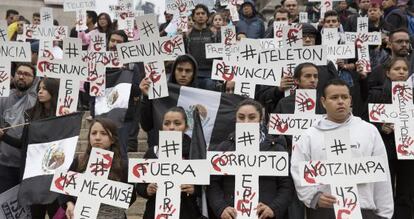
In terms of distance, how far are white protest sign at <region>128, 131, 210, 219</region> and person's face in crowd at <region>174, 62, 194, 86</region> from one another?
66.1 inches

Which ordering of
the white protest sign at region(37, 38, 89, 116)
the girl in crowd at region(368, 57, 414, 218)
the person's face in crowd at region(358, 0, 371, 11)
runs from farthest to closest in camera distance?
the person's face in crowd at region(358, 0, 371, 11), the white protest sign at region(37, 38, 89, 116), the girl in crowd at region(368, 57, 414, 218)

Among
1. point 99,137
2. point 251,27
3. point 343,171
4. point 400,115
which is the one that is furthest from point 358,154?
point 251,27

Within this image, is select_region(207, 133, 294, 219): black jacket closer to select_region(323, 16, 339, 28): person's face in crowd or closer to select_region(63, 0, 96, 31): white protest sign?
select_region(323, 16, 339, 28): person's face in crowd

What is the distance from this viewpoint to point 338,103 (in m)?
5.18

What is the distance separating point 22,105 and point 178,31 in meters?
5.01

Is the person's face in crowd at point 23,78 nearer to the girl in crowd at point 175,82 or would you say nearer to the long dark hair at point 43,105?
the long dark hair at point 43,105

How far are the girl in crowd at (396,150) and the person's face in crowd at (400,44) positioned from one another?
94 cm

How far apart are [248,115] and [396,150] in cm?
156

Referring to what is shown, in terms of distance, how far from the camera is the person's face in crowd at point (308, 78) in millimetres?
6605

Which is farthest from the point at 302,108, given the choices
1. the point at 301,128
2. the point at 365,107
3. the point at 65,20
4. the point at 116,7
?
the point at 65,20

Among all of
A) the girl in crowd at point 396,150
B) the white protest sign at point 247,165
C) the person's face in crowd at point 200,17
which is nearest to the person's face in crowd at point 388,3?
the person's face in crowd at point 200,17

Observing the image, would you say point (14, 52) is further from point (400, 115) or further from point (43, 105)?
point (400, 115)

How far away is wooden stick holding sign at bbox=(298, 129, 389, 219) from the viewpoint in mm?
4945

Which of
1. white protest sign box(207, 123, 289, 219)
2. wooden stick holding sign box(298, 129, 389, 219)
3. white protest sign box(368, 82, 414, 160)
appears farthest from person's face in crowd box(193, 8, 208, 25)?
wooden stick holding sign box(298, 129, 389, 219)
